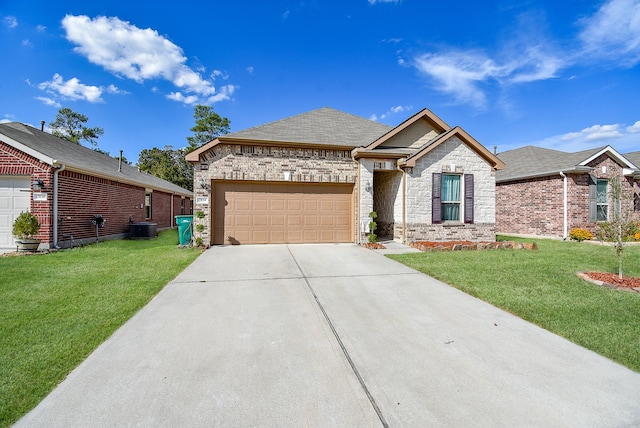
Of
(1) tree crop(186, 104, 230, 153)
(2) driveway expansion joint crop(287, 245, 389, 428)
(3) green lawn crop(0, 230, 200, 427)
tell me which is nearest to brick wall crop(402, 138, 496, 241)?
(2) driveway expansion joint crop(287, 245, 389, 428)

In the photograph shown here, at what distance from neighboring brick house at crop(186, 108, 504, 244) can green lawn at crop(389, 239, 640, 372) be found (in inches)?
95.4

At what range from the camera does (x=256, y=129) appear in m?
11.3

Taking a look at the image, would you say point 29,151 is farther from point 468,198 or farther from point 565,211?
point 565,211

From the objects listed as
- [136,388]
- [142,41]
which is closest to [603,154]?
[136,388]

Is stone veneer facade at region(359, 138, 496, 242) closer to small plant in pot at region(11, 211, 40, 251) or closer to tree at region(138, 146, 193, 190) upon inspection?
small plant in pot at region(11, 211, 40, 251)

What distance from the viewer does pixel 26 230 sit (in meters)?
8.84

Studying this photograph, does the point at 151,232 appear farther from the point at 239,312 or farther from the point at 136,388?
the point at 136,388

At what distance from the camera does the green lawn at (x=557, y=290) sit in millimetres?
3332

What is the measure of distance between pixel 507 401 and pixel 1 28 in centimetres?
1636

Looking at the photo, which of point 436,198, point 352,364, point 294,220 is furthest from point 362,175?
point 352,364

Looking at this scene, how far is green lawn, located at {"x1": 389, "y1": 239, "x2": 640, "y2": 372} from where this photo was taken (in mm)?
3332

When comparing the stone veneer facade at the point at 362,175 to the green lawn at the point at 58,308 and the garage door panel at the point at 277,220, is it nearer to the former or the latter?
the garage door panel at the point at 277,220

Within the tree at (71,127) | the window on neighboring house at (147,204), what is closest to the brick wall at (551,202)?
the window on neighboring house at (147,204)

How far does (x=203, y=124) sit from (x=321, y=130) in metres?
27.2
